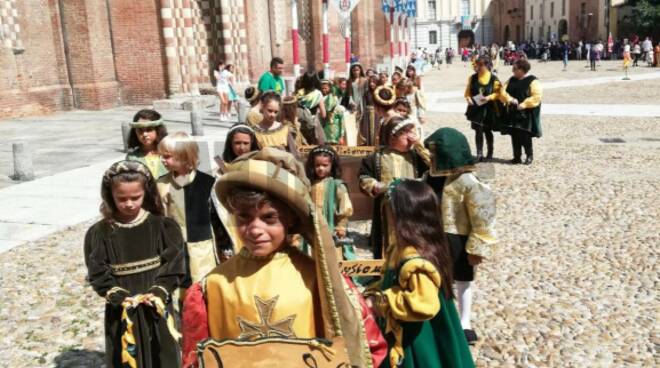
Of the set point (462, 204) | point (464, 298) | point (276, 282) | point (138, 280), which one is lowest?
point (464, 298)

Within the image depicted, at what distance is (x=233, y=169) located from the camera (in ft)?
7.21

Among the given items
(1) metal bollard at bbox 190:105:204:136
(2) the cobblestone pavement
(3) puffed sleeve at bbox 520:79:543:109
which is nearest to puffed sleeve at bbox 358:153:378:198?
(2) the cobblestone pavement

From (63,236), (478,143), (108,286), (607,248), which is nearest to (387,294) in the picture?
(108,286)

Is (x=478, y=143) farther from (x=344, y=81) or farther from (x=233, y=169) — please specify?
(x=233, y=169)

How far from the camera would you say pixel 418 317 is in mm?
2779

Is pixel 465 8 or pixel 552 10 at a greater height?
pixel 465 8

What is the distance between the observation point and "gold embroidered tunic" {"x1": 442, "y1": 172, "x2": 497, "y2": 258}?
4.14 meters

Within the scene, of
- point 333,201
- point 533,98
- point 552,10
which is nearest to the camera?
point 333,201

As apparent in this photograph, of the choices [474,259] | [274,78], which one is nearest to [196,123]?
[274,78]

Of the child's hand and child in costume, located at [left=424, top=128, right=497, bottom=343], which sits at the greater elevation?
child in costume, located at [left=424, top=128, right=497, bottom=343]

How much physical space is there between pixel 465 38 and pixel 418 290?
9079cm

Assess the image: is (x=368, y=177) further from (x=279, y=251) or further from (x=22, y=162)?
(x=22, y=162)

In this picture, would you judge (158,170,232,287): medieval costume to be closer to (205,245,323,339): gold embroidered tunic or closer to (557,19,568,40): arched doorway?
(205,245,323,339): gold embroidered tunic

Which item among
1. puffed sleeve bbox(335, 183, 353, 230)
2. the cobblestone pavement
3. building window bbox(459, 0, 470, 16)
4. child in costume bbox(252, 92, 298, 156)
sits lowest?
the cobblestone pavement
